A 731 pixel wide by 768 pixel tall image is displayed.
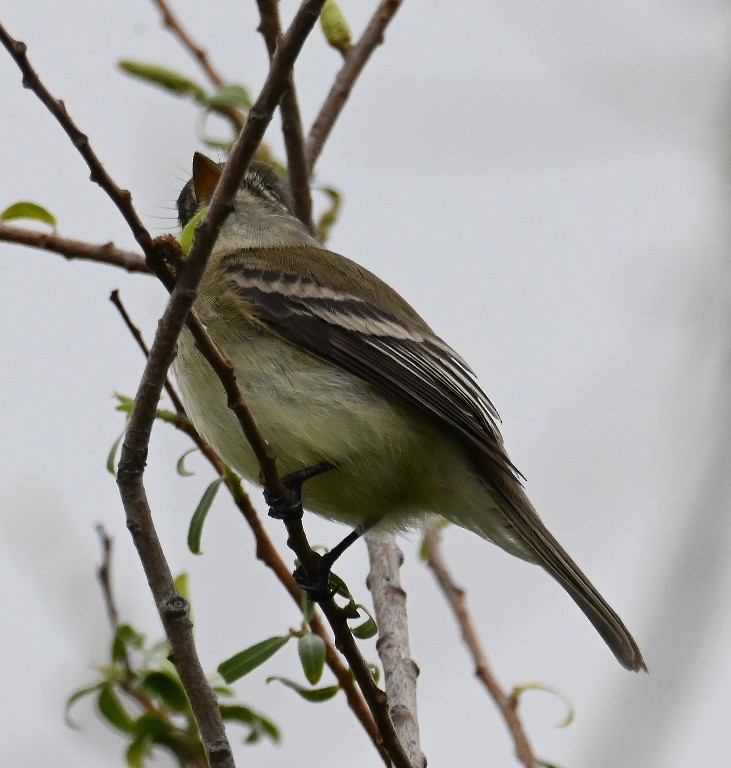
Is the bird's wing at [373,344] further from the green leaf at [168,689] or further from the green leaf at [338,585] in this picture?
the green leaf at [168,689]

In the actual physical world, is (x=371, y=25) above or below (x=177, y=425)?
above

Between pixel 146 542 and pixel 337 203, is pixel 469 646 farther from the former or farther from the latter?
pixel 337 203

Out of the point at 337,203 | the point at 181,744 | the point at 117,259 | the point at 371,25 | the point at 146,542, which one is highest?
the point at 371,25

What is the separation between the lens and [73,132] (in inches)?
101

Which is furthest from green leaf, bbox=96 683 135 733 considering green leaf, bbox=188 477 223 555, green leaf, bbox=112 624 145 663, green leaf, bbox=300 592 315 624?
green leaf, bbox=300 592 315 624

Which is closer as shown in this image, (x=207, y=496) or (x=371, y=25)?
(x=207, y=496)

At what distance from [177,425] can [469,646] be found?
55.9 inches

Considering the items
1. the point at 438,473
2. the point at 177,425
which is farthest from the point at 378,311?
the point at 177,425

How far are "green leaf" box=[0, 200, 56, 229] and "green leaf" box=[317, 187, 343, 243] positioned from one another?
6.22 feet

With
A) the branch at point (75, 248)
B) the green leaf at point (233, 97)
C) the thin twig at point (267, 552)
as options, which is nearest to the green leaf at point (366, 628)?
the thin twig at point (267, 552)

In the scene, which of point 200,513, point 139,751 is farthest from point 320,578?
point 139,751

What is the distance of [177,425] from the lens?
163 inches

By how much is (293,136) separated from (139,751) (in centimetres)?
267

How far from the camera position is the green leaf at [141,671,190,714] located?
12.1ft
